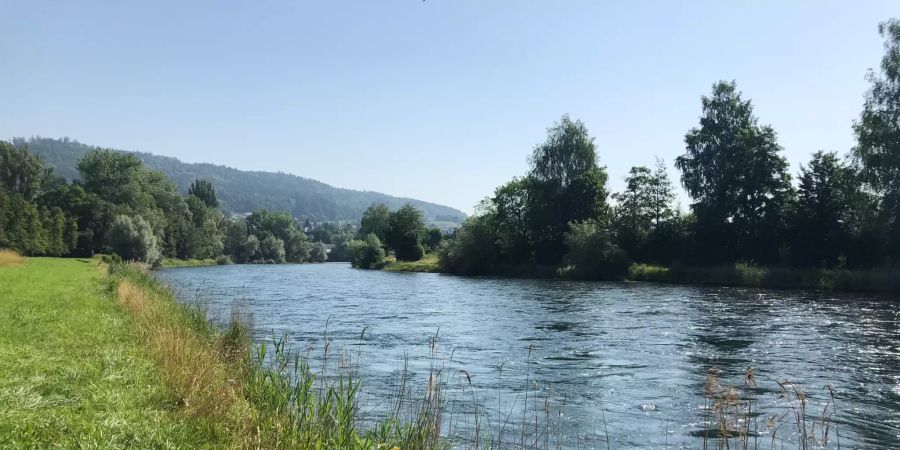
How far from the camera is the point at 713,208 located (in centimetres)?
5841

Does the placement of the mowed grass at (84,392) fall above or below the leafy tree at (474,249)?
below

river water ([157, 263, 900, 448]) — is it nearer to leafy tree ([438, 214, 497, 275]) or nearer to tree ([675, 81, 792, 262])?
tree ([675, 81, 792, 262])

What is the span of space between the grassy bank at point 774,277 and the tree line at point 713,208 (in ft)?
7.85

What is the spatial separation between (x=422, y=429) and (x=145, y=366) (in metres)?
5.52

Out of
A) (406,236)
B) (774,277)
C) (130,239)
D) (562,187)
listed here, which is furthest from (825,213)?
(130,239)

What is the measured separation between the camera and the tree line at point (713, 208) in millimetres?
43188

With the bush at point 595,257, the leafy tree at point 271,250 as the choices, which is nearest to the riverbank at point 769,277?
the bush at point 595,257

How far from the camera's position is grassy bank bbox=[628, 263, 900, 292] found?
41156 mm

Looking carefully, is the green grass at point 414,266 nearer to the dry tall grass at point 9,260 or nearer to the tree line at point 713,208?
the tree line at point 713,208

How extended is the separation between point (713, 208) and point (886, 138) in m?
17.9

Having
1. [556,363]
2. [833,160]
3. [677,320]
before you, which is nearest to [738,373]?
[556,363]

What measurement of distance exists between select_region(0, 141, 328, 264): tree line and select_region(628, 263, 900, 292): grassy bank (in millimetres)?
62498

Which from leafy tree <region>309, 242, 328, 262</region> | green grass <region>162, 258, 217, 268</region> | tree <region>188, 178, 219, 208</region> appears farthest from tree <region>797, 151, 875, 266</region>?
tree <region>188, 178, 219, 208</region>

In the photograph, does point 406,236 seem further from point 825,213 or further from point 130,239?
point 825,213
